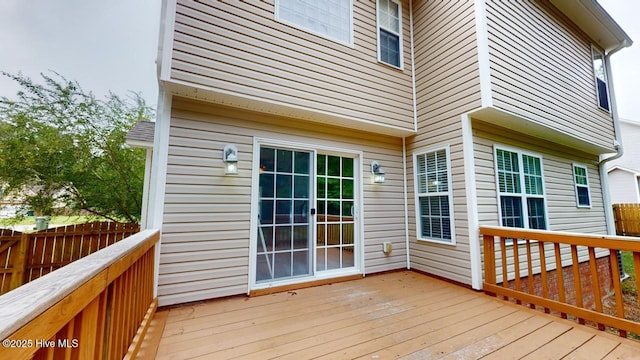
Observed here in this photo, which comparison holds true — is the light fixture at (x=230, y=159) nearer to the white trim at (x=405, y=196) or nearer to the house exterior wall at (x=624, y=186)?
the white trim at (x=405, y=196)

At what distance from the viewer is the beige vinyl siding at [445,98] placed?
354 cm

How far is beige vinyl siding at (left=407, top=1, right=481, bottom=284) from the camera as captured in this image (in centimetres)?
354

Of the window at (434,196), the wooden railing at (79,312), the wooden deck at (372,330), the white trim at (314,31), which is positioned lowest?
the wooden deck at (372,330)

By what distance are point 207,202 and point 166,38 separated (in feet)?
6.12

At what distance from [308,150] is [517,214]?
3.53 m

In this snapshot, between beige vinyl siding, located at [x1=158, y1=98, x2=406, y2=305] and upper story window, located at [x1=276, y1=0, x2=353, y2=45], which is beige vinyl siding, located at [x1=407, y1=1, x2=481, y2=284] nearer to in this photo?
upper story window, located at [x1=276, y1=0, x2=353, y2=45]

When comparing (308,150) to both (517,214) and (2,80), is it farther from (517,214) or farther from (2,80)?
(2,80)

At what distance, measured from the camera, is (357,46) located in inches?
156

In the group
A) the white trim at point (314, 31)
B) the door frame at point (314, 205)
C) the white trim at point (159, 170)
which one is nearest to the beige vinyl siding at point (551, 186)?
the door frame at point (314, 205)

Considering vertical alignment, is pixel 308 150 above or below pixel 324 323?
above

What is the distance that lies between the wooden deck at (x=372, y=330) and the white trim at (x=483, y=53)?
2.61 meters

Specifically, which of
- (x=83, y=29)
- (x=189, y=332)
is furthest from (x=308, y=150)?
(x=83, y=29)

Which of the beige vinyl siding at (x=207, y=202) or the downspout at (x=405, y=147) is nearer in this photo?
the beige vinyl siding at (x=207, y=202)

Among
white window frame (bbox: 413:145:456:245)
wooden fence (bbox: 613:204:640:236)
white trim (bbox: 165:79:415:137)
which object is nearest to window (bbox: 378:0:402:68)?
white trim (bbox: 165:79:415:137)
